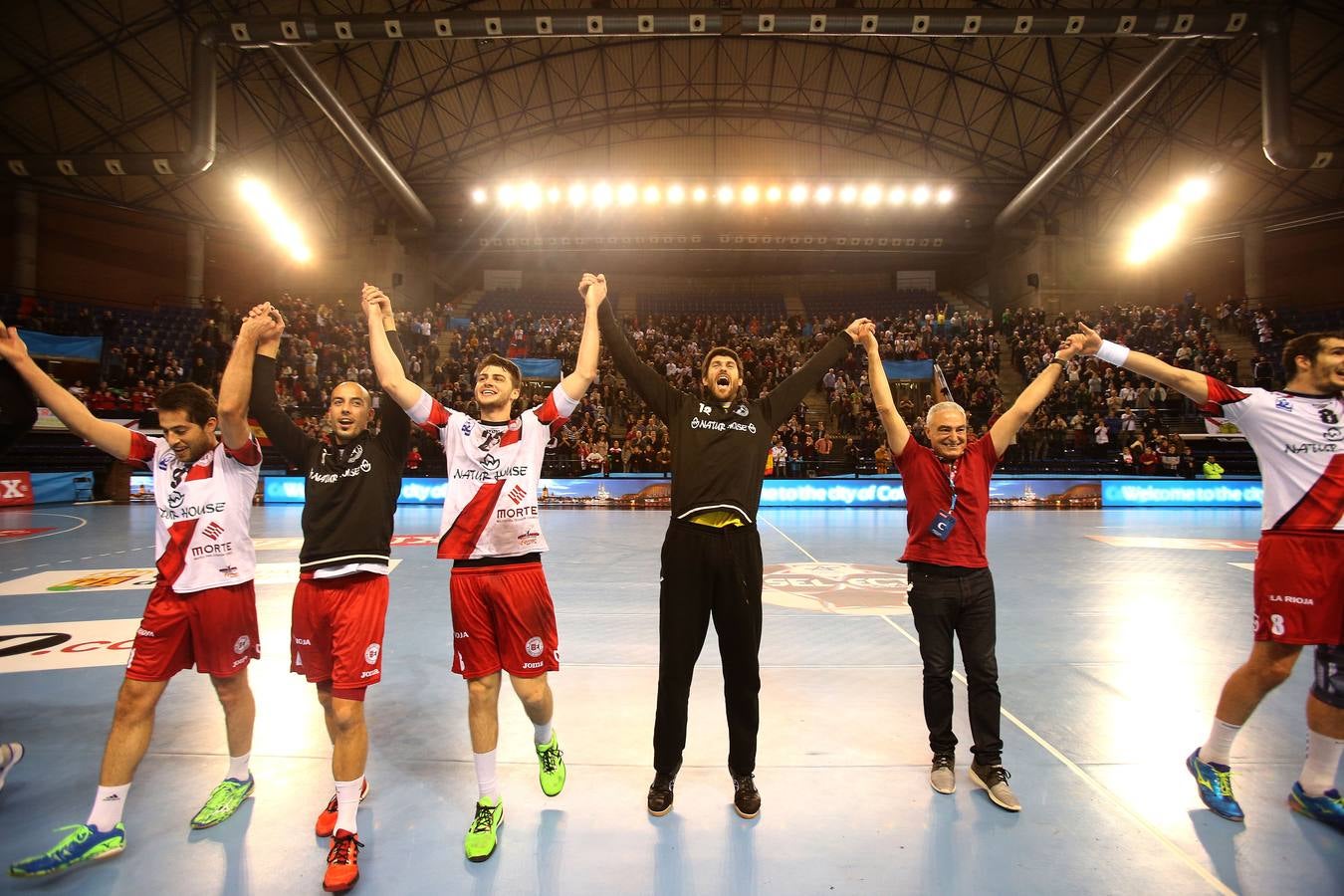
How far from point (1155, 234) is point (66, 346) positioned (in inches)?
1553

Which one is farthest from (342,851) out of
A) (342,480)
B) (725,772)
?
(725,772)

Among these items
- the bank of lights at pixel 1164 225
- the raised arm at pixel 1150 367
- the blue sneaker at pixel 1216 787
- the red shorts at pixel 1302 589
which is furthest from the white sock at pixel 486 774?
the bank of lights at pixel 1164 225

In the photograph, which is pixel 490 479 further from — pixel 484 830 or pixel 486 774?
pixel 484 830

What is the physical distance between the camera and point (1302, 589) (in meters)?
3.07

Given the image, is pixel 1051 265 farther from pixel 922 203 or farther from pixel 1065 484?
pixel 1065 484

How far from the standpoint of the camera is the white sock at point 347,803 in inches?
109

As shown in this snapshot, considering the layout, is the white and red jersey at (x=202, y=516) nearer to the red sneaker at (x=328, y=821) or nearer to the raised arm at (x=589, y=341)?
the red sneaker at (x=328, y=821)

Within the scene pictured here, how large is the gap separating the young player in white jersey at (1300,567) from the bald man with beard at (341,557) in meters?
3.74

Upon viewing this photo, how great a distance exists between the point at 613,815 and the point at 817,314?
3147 cm

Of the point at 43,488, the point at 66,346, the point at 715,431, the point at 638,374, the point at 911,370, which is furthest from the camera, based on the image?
the point at 911,370

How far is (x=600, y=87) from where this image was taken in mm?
26406

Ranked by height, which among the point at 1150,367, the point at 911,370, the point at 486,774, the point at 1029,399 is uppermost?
→ the point at 911,370

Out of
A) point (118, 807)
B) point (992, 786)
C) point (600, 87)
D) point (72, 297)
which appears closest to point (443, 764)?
point (118, 807)

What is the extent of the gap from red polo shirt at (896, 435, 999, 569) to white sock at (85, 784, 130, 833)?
3.74 m
